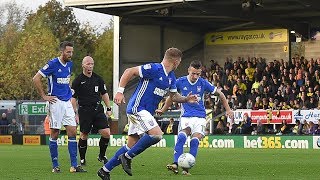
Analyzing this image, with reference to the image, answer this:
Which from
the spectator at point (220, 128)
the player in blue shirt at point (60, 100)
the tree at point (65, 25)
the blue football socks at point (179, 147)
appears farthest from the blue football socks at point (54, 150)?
the tree at point (65, 25)

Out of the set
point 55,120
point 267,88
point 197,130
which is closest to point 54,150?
point 55,120

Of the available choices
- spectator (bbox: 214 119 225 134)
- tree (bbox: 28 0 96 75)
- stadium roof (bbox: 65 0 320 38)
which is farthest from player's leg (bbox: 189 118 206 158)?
tree (bbox: 28 0 96 75)

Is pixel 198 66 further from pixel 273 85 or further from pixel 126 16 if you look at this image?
pixel 126 16

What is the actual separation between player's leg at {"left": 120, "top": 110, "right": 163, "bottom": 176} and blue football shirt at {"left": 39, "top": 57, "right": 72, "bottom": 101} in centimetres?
326

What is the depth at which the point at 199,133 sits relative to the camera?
628 inches

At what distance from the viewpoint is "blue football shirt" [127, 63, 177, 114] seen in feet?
41.7

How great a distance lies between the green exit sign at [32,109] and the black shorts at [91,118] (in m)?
25.7

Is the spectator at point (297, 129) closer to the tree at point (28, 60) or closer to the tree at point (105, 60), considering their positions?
the tree at point (28, 60)

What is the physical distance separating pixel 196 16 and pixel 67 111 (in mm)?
28829

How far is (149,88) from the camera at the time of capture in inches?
505

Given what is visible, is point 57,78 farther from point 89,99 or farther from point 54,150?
point 89,99

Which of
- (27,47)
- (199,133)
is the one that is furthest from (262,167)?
(27,47)

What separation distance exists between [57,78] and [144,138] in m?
3.83

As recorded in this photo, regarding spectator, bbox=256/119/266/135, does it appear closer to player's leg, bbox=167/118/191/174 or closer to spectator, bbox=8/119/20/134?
spectator, bbox=8/119/20/134
